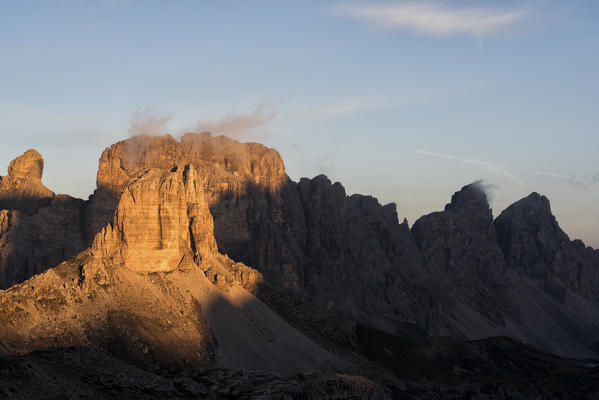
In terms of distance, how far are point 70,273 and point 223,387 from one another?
155 ft

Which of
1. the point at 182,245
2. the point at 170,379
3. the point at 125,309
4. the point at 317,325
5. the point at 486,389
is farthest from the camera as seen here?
the point at 317,325

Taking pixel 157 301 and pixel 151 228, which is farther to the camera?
pixel 151 228

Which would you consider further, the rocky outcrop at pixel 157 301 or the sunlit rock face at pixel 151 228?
the sunlit rock face at pixel 151 228

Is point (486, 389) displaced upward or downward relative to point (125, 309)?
downward

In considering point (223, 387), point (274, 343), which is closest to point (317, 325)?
point (274, 343)

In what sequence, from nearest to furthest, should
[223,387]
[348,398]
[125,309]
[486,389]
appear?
1. [223,387]
2. [348,398]
3. [125,309]
4. [486,389]

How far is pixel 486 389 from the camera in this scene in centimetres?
17138

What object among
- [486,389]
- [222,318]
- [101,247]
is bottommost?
[486,389]

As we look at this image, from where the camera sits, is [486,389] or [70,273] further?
[486,389]

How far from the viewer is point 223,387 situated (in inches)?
4759

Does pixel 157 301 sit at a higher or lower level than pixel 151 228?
lower

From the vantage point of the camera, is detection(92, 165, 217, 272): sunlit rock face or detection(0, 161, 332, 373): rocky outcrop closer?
detection(0, 161, 332, 373): rocky outcrop

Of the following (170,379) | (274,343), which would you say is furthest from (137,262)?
(170,379)

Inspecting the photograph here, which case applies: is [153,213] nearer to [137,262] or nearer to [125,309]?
[137,262]
